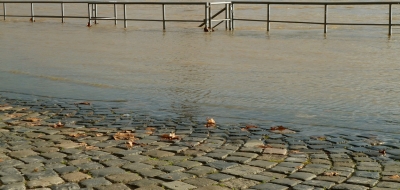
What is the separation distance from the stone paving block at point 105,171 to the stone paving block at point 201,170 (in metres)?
0.52

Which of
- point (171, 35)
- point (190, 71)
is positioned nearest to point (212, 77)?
point (190, 71)

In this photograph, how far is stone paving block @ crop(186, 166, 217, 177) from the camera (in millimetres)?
5617

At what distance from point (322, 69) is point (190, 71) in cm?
223

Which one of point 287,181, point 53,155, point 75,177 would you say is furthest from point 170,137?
point 287,181

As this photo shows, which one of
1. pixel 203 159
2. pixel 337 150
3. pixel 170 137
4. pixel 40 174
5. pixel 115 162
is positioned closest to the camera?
Answer: pixel 40 174

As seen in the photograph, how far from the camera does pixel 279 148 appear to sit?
6.57m

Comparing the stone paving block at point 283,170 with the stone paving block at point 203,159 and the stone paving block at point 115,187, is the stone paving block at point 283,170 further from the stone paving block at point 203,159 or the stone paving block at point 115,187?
the stone paving block at point 115,187

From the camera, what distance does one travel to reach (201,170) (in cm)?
571

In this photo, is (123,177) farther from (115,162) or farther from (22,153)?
(22,153)

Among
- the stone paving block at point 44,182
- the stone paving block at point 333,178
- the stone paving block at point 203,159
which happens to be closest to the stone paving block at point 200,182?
the stone paving block at point 203,159

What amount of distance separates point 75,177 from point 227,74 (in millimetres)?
7226

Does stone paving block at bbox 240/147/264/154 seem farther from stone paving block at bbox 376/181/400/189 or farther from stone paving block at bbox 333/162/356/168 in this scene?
stone paving block at bbox 376/181/400/189

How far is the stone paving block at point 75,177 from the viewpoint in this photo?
17.8 feet

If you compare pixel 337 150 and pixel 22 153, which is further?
pixel 337 150
